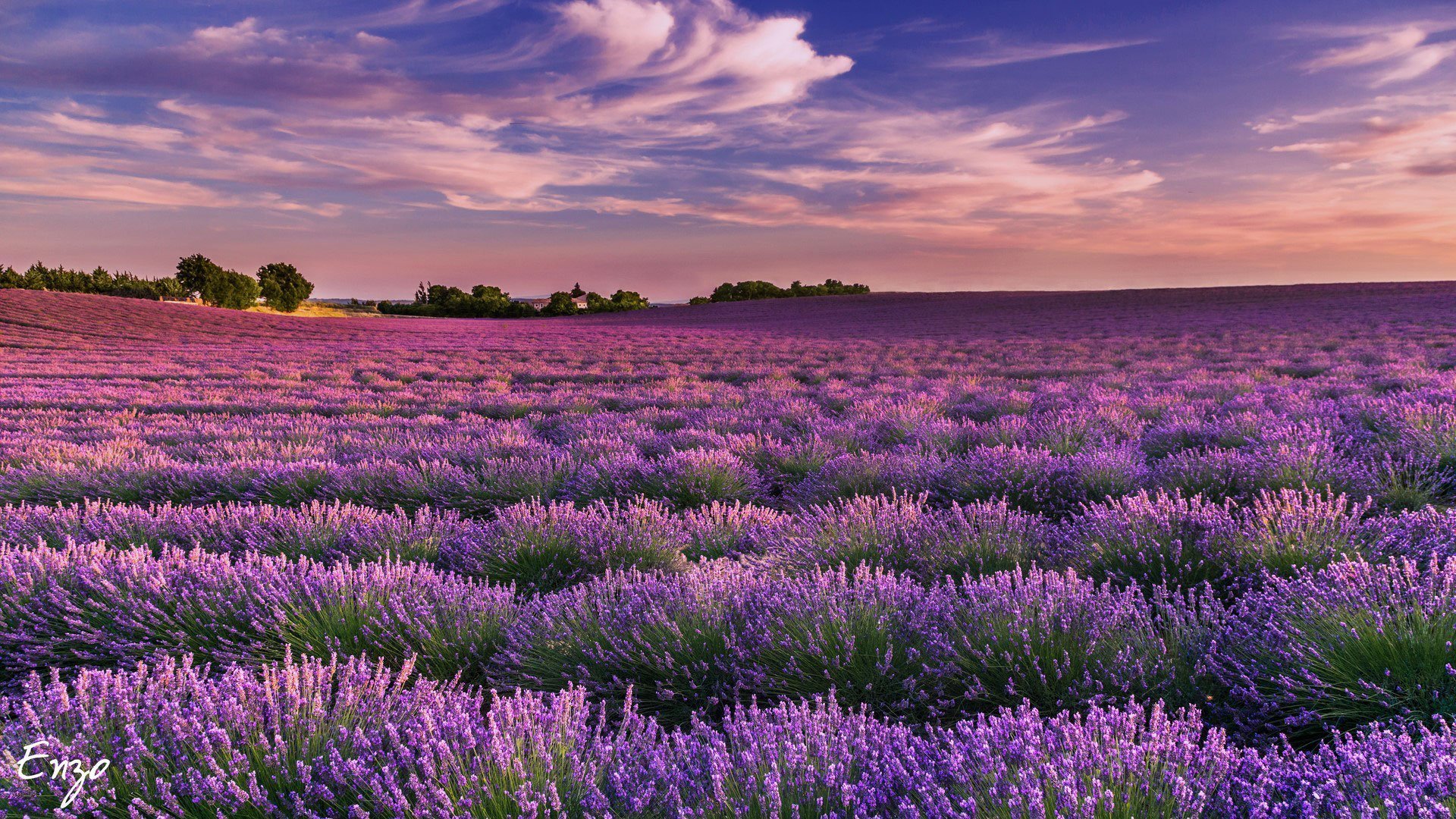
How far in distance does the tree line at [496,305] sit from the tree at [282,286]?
Answer: 9.34 meters

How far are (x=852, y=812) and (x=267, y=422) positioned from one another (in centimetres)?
892

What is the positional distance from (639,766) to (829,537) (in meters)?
1.95

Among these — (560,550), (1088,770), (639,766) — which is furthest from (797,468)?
(1088,770)

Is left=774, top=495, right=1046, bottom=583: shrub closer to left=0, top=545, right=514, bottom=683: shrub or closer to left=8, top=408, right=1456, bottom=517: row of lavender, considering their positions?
left=8, top=408, right=1456, bottom=517: row of lavender

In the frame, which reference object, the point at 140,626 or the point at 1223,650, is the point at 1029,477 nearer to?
the point at 1223,650

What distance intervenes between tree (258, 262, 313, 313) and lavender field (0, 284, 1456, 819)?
7930 centimetres

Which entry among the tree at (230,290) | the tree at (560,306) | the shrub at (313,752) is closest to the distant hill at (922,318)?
the tree at (560,306)

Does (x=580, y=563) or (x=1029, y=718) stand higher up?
(x=1029, y=718)

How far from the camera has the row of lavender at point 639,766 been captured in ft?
4.61

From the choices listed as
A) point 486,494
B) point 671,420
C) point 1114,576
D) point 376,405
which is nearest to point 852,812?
point 1114,576

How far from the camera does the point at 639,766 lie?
5.40 ft

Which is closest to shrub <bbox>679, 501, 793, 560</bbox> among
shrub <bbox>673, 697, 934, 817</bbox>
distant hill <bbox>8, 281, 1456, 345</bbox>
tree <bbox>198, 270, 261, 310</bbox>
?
shrub <bbox>673, 697, 934, 817</bbox>

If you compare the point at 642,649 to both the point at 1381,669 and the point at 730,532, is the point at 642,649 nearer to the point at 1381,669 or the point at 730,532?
the point at 730,532

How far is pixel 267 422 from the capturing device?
27.3ft
